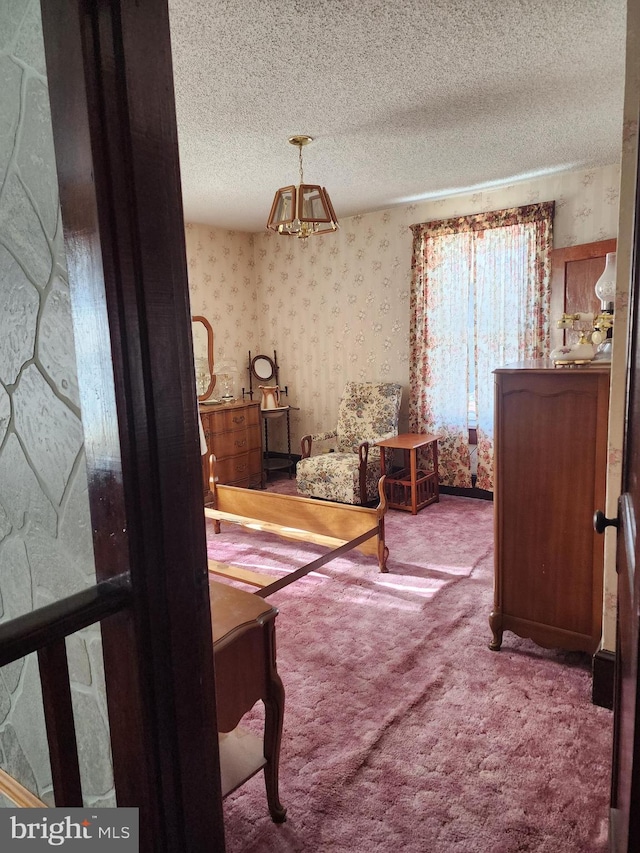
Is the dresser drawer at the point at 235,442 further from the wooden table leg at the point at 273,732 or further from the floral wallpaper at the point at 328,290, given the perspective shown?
the wooden table leg at the point at 273,732

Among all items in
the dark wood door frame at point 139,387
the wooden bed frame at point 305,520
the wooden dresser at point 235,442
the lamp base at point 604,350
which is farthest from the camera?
the wooden dresser at point 235,442

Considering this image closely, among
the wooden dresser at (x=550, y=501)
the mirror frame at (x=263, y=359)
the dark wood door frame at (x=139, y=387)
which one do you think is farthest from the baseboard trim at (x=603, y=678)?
the mirror frame at (x=263, y=359)

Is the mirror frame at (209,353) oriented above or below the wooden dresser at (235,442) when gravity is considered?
above

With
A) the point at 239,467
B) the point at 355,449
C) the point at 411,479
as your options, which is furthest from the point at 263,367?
the point at 411,479

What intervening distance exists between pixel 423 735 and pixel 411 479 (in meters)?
2.70

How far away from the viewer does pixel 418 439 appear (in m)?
4.74

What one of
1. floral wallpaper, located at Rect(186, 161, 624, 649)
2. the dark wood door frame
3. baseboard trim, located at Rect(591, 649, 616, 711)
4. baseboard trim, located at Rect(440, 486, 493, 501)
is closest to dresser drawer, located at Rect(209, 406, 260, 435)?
floral wallpaper, located at Rect(186, 161, 624, 649)

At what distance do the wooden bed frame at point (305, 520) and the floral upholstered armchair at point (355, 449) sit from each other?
35.0 inches

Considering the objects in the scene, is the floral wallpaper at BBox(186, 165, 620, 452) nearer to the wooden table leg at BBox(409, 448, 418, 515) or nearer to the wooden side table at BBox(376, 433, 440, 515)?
the wooden side table at BBox(376, 433, 440, 515)

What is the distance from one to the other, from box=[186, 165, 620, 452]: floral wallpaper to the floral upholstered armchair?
249mm

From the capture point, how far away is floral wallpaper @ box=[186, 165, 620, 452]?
5031mm

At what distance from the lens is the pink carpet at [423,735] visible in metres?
1.60

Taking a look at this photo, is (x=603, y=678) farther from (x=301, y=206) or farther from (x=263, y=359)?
(x=263, y=359)

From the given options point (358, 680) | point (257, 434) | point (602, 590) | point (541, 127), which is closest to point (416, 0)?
point (541, 127)
